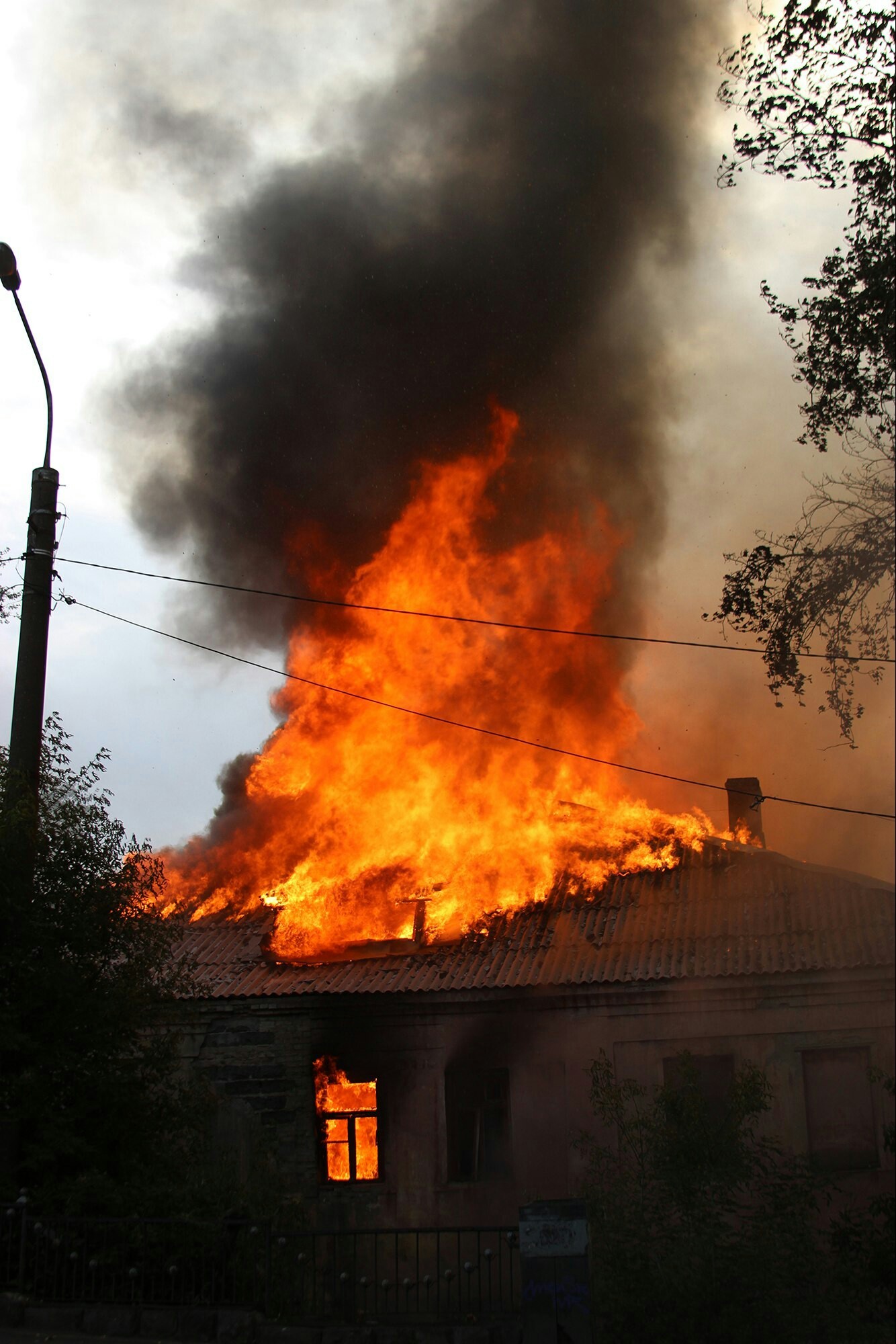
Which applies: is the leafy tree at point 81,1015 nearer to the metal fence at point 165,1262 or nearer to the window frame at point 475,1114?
the metal fence at point 165,1262

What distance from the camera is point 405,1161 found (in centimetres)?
1597

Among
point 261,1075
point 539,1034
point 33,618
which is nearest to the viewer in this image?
point 33,618

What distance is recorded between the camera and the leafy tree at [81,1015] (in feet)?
35.0

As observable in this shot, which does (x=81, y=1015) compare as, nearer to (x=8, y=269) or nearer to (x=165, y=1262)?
(x=165, y=1262)

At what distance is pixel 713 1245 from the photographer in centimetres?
912

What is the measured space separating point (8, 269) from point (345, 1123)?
1158cm

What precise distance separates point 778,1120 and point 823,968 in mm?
1975

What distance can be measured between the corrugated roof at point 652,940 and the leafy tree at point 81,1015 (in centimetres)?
282

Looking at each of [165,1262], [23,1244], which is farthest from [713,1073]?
[23,1244]

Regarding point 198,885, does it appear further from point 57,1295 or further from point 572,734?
point 57,1295

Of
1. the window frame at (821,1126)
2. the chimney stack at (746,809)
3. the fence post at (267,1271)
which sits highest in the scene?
the chimney stack at (746,809)

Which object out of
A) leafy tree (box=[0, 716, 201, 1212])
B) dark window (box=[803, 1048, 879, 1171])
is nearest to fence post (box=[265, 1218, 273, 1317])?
leafy tree (box=[0, 716, 201, 1212])

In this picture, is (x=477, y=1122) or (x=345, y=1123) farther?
(x=345, y=1123)

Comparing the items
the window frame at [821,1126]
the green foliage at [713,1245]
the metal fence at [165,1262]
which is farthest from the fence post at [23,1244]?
the window frame at [821,1126]
